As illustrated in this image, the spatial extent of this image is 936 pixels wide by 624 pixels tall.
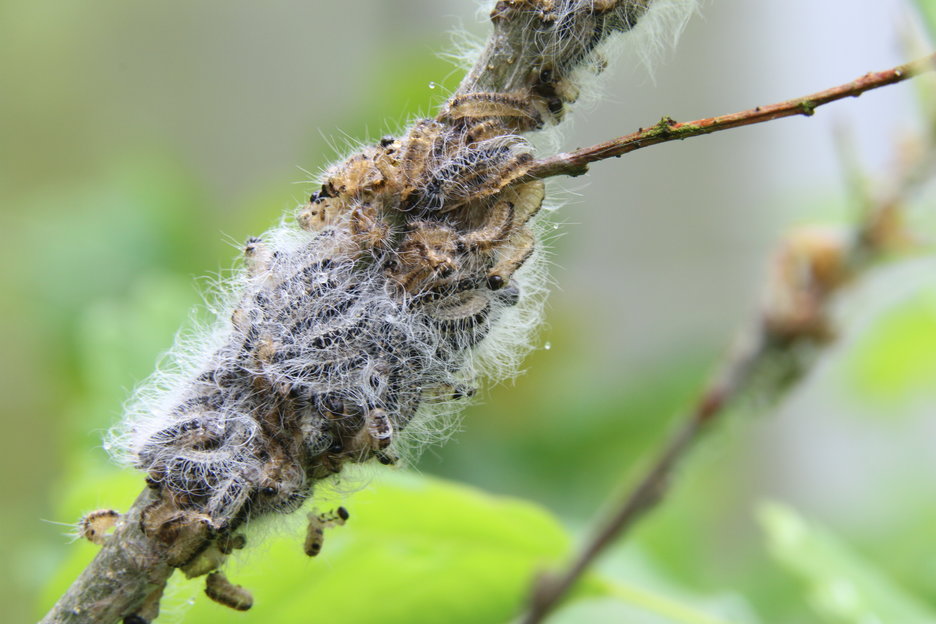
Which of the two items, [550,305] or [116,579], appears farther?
[550,305]

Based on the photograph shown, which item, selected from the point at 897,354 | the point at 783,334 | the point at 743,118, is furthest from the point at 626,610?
the point at 897,354

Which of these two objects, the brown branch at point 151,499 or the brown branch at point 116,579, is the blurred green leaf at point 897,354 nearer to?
the brown branch at point 151,499

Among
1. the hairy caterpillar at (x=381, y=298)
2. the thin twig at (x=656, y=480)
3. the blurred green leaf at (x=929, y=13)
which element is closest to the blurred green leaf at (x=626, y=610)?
the thin twig at (x=656, y=480)

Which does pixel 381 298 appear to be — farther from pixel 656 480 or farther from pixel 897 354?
pixel 897 354

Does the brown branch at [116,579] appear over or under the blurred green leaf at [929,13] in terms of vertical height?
under

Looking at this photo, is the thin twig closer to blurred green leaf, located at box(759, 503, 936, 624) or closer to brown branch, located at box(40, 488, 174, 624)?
blurred green leaf, located at box(759, 503, 936, 624)

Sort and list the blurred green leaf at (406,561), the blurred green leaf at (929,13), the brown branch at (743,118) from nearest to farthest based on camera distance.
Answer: the brown branch at (743,118)
the blurred green leaf at (929,13)
the blurred green leaf at (406,561)
